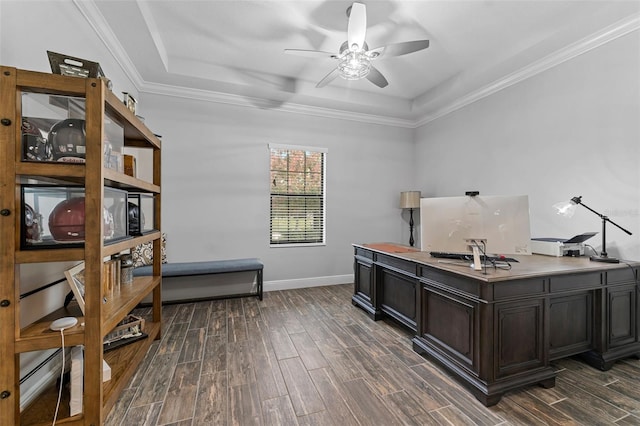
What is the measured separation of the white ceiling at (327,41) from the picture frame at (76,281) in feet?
7.33

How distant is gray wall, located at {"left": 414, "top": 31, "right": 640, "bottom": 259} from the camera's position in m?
2.60

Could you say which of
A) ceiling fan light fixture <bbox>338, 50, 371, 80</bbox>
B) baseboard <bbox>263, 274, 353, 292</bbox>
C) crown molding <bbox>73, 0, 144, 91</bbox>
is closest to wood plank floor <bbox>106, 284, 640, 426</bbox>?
baseboard <bbox>263, 274, 353, 292</bbox>

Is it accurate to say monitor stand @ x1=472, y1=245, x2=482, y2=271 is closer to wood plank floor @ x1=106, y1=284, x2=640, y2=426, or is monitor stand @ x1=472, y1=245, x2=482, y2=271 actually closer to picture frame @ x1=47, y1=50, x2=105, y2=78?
wood plank floor @ x1=106, y1=284, x2=640, y2=426

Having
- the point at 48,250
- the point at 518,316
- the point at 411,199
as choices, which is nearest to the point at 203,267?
the point at 48,250

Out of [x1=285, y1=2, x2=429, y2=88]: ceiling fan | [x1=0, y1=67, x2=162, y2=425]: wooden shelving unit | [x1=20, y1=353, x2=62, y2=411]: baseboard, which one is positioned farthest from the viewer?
[x1=285, y1=2, x2=429, y2=88]: ceiling fan

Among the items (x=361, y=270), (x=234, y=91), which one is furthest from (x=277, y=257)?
(x=234, y=91)

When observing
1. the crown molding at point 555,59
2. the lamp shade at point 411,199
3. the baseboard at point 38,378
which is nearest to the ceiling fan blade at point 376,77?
the crown molding at point 555,59

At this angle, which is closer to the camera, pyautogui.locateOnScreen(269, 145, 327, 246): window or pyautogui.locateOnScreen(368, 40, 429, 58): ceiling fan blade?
pyautogui.locateOnScreen(368, 40, 429, 58): ceiling fan blade

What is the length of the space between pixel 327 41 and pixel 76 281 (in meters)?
3.24

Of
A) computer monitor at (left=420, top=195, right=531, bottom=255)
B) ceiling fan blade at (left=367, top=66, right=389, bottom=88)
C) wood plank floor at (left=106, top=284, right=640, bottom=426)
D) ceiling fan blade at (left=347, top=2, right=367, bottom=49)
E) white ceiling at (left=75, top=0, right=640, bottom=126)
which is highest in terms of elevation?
white ceiling at (left=75, top=0, right=640, bottom=126)

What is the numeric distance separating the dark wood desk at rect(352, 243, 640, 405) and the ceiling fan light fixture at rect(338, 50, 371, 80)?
1.93 metres

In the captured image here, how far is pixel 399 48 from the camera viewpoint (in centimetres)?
259

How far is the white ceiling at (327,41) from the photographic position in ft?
8.41

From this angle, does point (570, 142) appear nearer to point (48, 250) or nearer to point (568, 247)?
point (568, 247)
